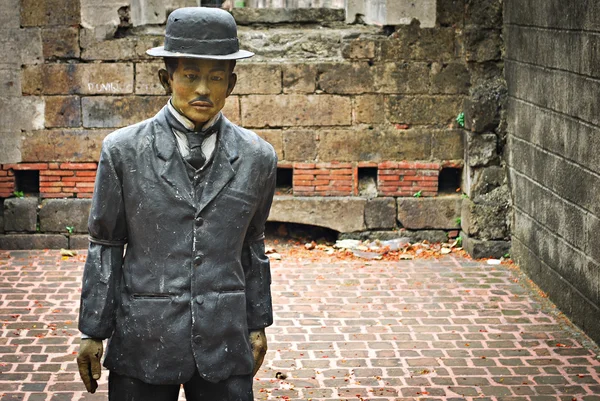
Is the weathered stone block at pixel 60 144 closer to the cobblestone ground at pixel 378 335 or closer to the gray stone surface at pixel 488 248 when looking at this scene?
the cobblestone ground at pixel 378 335

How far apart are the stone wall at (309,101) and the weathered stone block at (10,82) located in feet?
0.03

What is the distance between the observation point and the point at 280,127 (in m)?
10.4

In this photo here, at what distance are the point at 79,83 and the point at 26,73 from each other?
55 cm

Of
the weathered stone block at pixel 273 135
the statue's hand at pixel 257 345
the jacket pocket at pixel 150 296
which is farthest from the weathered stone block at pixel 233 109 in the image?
the jacket pocket at pixel 150 296

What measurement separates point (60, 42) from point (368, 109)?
10.7 ft

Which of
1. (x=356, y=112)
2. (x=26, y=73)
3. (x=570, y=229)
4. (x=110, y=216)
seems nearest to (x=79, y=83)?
(x=26, y=73)

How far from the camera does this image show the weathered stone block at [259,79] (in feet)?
33.6

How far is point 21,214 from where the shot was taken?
1036 centimetres

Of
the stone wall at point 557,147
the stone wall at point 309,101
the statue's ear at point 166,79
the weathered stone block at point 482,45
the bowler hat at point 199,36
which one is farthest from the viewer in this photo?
the stone wall at point 309,101

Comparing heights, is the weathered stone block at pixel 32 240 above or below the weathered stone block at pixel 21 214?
below

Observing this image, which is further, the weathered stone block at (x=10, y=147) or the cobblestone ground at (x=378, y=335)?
the weathered stone block at (x=10, y=147)

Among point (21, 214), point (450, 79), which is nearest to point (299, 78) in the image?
point (450, 79)

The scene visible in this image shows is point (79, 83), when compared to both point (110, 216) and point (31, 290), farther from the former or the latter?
point (110, 216)

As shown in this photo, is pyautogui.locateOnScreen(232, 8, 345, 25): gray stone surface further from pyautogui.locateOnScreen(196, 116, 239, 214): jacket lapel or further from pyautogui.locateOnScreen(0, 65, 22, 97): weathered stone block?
pyautogui.locateOnScreen(196, 116, 239, 214): jacket lapel
